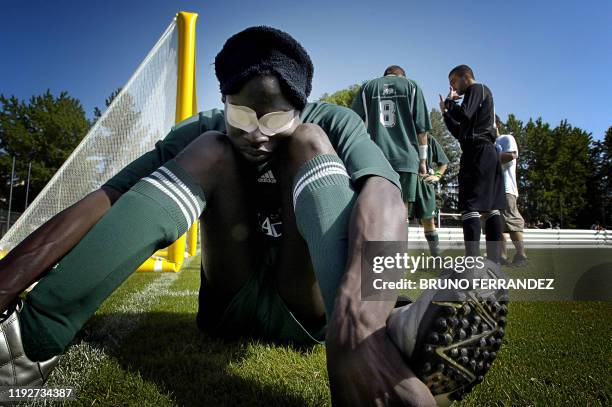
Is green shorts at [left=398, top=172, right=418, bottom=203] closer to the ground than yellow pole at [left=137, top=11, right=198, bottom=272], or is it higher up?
closer to the ground

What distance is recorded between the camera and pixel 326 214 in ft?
3.47

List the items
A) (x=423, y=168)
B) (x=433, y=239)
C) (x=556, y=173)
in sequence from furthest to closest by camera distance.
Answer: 1. (x=556, y=173)
2. (x=433, y=239)
3. (x=423, y=168)

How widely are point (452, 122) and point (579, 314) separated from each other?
2.65 meters

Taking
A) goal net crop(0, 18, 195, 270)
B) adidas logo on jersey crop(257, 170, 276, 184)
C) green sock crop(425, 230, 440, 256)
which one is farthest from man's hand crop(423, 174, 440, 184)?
adidas logo on jersey crop(257, 170, 276, 184)

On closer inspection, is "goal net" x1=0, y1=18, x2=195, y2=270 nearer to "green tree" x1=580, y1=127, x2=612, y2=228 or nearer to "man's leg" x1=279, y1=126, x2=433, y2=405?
"man's leg" x1=279, y1=126, x2=433, y2=405

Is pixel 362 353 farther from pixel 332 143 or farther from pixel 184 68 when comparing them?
pixel 184 68

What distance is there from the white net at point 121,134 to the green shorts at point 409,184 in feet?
11.7

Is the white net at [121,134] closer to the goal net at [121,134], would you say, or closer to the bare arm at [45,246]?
the goal net at [121,134]

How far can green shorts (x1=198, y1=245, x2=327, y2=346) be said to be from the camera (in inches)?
66.9

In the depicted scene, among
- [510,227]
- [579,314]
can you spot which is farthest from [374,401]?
[510,227]

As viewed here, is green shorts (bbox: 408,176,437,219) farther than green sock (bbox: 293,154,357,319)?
Yes

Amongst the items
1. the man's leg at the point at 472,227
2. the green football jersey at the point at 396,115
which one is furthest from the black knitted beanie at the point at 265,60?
the man's leg at the point at 472,227

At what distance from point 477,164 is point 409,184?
82 cm

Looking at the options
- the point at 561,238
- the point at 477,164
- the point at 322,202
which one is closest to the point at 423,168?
the point at 477,164
